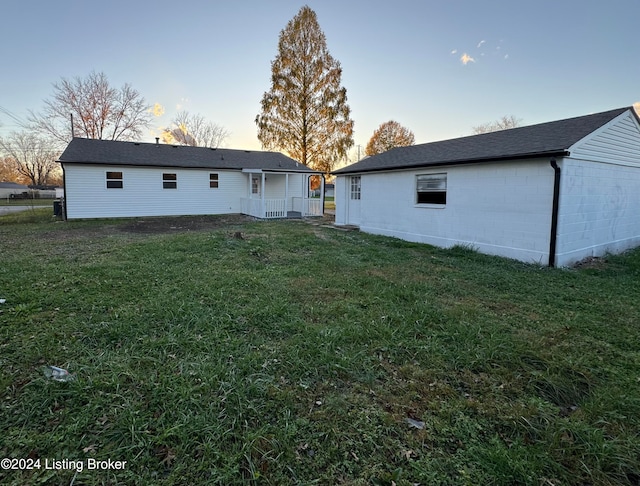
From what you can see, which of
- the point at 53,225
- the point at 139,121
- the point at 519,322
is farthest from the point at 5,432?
the point at 139,121

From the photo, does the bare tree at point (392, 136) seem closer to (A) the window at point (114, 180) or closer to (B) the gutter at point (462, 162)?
(B) the gutter at point (462, 162)

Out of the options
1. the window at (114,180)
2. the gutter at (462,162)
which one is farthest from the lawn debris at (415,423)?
the window at (114,180)

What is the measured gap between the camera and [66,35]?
15.1m

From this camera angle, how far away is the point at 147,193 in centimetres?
1638

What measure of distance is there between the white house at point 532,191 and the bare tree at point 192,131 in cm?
3325

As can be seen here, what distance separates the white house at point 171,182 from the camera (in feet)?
49.5

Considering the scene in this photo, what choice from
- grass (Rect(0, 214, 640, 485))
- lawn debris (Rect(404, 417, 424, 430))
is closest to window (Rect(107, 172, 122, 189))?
grass (Rect(0, 214, 640, 485))

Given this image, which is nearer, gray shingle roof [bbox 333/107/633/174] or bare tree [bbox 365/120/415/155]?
gray shingle roof [bbox 333/107/633/174]

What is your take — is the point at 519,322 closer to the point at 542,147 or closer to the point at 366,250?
the point at 366,250

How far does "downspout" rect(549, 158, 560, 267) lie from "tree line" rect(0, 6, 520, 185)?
65.9 ft

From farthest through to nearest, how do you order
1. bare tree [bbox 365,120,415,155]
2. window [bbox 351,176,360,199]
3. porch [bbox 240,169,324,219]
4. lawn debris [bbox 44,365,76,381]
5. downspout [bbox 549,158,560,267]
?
bare tree [bbox 365,120,415,155] → porch [bbox 240,169,324,219] → window [bbox 351,176,360,199] → downspout [bbox 549,158,560,267] → lawn debris [bbox 44,365,76,381]

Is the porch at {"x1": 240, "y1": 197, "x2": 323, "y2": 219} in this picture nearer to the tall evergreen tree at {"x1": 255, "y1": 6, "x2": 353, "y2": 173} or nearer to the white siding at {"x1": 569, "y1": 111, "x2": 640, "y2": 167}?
the tall evergreen tree at {"x1": 255, "y1": 6, "x2": 353, "y2": 173}

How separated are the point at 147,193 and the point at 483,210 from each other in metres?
15.3

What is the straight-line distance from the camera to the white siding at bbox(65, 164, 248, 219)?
15.0 meters
